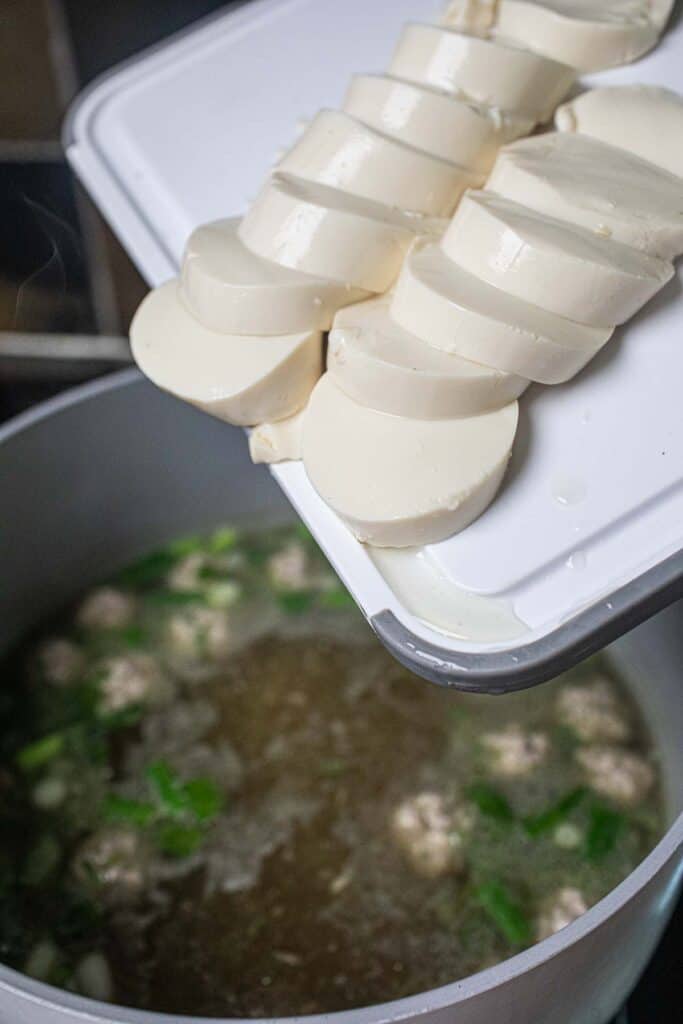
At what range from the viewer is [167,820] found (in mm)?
1056

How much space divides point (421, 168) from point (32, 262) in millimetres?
790

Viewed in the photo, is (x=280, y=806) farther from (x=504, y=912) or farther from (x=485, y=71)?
(x=485, y=71)

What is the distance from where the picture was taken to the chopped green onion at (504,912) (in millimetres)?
943

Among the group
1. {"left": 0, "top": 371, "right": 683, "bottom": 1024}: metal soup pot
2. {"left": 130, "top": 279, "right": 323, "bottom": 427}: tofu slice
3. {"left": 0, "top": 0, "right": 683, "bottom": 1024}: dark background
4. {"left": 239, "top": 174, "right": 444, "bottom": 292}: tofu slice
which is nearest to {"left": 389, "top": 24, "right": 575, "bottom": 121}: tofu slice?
{"left": 239, "top": 174, "right": 444, "bottom": 292}: tofu slice

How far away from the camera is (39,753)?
112 centimetres

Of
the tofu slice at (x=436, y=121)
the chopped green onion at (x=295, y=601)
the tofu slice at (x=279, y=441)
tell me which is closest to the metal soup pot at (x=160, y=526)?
the chopped green onion at (x=295, y=601)

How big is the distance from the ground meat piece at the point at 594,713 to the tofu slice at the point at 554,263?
0.57m

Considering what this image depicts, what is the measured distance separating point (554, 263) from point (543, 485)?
14 cm

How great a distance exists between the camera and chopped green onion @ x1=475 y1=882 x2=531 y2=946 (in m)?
0.94

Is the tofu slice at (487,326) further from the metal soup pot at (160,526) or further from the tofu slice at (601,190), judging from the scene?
the metal soup pot at (160,526)

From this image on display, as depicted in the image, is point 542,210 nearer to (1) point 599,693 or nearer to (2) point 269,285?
(2) point 269,285

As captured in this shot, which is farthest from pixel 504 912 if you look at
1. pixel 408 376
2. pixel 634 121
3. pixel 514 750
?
pixel 634 121

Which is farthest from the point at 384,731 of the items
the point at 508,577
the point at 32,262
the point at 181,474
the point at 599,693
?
the point at 32,262

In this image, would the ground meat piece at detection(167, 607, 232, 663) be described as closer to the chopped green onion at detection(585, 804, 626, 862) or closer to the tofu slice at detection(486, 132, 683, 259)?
the chopped green onion at detection(585, 804, 626, 862)
